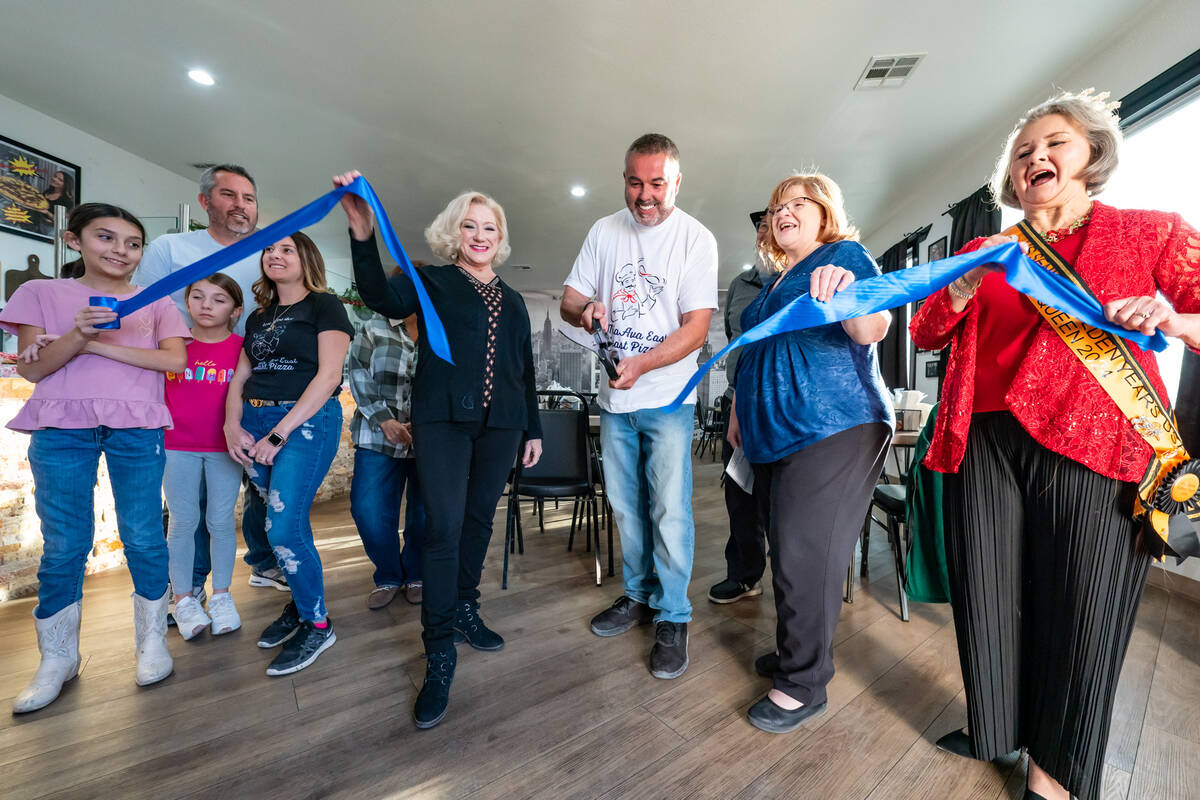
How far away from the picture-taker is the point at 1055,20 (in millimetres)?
2930

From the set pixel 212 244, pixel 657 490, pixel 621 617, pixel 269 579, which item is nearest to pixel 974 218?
pixel 657 490

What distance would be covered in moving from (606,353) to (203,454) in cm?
149

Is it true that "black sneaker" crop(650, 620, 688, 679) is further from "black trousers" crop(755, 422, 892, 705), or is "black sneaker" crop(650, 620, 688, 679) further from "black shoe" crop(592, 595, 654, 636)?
"black trousers" crop(755, 422, 892, 705)

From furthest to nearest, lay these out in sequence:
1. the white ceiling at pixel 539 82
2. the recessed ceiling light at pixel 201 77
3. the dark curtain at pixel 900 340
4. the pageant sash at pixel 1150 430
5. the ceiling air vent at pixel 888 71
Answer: the dark curtain at pixel 900 340 < the recessed ceiling light at pixel 201 77 < the ceiling air vent at pixel 888 71 < the white ceiling at pixel 539 82 < the pageant sash at pixel 1150 430

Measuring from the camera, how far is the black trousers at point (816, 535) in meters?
1.26

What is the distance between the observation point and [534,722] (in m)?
1.33

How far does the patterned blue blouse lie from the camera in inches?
49.1

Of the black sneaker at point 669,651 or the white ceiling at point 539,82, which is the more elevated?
the white ceiling at point 539,82

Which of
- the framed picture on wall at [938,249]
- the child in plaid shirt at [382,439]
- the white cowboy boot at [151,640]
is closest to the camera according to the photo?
the white cowboy boot at [151,640]

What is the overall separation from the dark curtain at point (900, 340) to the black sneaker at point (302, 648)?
227 inches

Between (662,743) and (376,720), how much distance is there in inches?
30.8

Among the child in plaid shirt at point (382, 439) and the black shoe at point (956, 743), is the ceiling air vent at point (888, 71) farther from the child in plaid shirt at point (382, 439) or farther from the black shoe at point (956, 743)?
the black shoe at point (956, 743)

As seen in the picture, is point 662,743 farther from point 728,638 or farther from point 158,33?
point 158,33

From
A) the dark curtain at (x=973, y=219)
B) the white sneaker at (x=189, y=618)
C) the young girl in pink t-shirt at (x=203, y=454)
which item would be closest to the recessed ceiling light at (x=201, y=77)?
the young girl in pink t-shirt at (x=203, y=454)
